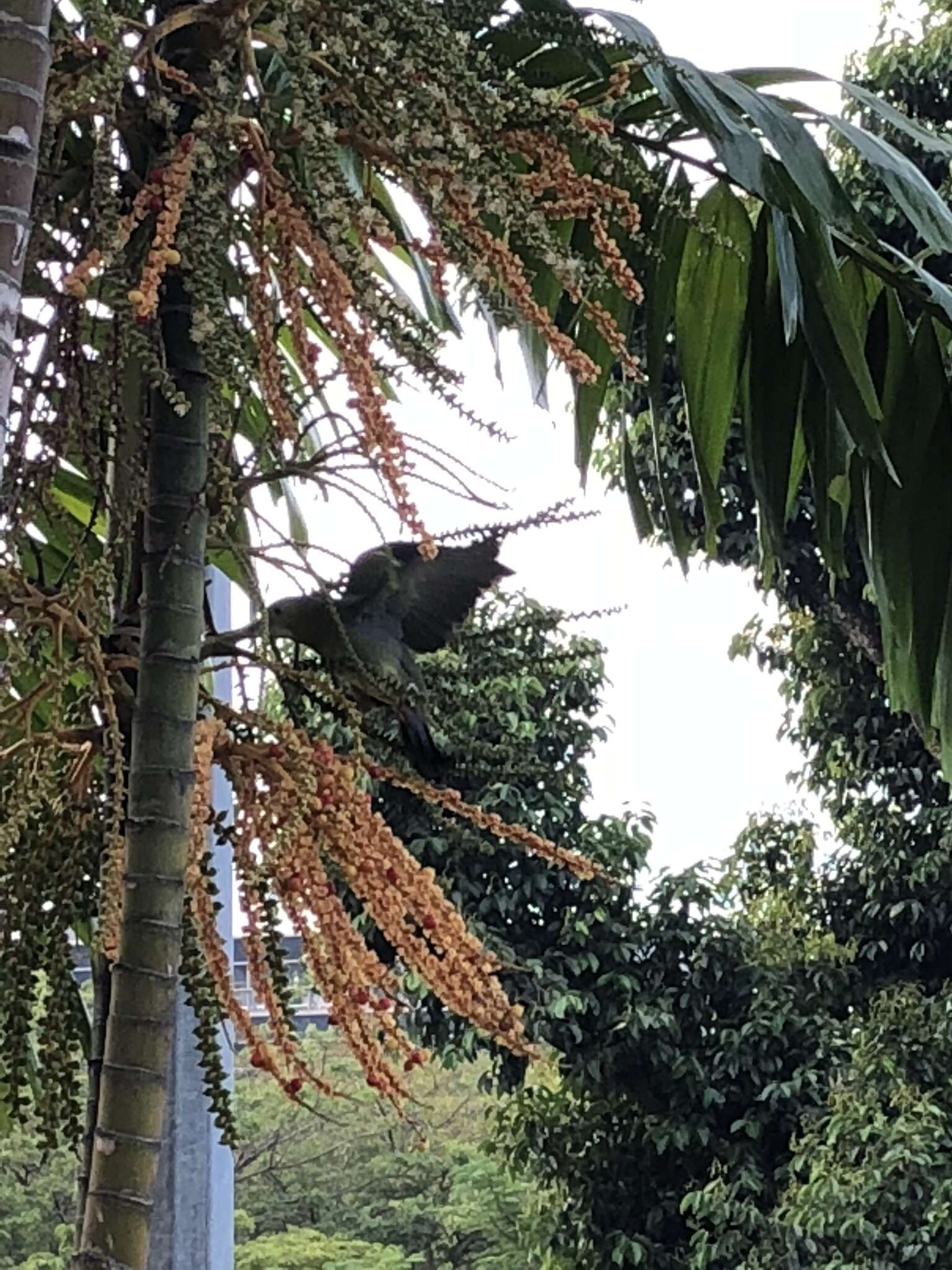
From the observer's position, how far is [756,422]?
800 mm

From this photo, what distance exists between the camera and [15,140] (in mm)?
402

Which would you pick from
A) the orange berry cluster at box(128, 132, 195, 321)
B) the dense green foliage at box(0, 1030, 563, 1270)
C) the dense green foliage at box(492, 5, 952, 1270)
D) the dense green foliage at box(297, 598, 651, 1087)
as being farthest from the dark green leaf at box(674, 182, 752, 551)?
the dense green foliage at box(492, 5, 952, 1270)

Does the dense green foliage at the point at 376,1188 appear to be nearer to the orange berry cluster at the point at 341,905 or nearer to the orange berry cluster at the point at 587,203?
the orange berry cluster at the point at 341,905

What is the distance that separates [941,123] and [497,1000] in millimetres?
2756

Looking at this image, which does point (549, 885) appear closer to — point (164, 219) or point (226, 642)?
point (226, 642)

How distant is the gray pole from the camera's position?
1.11m

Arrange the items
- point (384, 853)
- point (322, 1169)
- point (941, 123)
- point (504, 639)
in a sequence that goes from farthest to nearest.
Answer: point (941, 123)
point (322, 1169)
point (504, 639)
point (384, 853)

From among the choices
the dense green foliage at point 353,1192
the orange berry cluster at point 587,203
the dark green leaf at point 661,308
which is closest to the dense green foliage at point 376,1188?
the dense green foliage at point 353,1192

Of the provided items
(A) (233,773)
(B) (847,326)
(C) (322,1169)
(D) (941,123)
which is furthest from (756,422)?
(D) (941,123)

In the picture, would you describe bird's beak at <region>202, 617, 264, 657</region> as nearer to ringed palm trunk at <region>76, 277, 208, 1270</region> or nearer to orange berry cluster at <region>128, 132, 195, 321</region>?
ringed palm trunk at <region>76, 277, 208, 1270</region>

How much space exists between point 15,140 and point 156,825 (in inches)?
10.0

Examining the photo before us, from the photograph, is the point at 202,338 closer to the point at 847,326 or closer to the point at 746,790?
the point at 847,326

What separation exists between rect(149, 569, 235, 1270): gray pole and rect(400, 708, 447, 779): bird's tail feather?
0.49m

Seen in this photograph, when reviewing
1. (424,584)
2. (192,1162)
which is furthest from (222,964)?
(192,1162)
